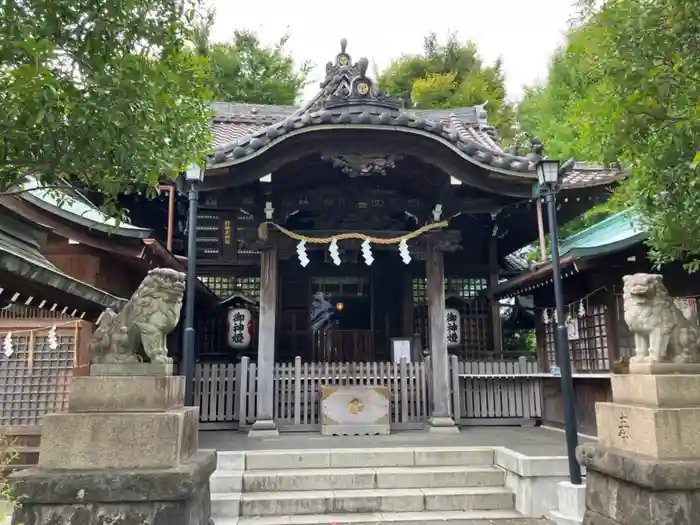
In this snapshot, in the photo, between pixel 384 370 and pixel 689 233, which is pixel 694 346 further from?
pixel 384 370

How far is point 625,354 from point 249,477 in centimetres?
653

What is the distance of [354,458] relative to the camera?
24.0 ft

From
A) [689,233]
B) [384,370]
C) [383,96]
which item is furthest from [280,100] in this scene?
[689,233]

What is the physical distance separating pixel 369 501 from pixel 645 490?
3.22 metres

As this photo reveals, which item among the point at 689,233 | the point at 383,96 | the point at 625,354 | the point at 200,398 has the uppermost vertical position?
the point at 383,96

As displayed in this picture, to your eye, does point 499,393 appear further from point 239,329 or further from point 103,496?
point 103,496

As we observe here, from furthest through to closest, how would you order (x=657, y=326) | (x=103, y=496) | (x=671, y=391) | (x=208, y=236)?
(x=208, y=236)
(x=657, y=326)
(x=671, y=391)
(x=103, y=496)

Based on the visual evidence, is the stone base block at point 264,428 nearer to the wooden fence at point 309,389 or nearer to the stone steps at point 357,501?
the wooden fence at point 309,389

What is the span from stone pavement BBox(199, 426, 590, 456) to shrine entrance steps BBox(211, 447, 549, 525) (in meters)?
0.69

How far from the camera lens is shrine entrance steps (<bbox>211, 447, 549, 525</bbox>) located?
6.28m

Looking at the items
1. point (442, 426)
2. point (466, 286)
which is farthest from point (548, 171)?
point (466, 286)

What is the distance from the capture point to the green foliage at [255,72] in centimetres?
3027

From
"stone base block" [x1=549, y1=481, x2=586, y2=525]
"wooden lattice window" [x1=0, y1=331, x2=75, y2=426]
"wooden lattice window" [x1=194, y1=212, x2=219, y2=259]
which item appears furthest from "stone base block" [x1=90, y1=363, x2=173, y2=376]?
"wooden lattice window" [x1=194, y1=212, x2=219, y2=259]

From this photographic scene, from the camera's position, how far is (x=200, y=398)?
10.4m
